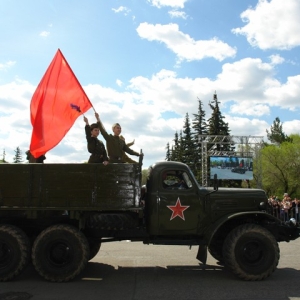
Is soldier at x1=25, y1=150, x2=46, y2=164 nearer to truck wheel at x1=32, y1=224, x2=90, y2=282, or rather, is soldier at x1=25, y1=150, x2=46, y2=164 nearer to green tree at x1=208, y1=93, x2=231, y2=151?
truck wheel at x1=32, y1=224, x2=90, y2=282

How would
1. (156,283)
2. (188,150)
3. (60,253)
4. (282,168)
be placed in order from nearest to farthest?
1. (156,283)
2. (60,253)
3. (282,168)
4. (188,150)

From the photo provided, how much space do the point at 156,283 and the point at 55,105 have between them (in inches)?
166

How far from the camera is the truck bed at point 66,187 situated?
7090mm

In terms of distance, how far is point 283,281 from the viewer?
7.06m

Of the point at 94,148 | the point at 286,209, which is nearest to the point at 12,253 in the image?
the point at 94,148

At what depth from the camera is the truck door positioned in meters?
7.40

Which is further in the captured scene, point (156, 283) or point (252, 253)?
point (252, 253)

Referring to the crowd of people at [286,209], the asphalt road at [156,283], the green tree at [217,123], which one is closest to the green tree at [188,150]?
the green tree at [217,123]

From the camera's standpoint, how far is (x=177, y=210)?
292 inches

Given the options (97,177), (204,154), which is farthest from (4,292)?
(204,154)

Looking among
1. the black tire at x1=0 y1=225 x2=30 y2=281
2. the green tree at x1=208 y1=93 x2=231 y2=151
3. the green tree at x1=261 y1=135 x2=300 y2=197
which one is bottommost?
the black tire at x1=0 y1=225 x2=30 y2=281

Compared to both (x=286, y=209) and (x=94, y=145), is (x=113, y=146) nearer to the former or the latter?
(x=94, y=145)

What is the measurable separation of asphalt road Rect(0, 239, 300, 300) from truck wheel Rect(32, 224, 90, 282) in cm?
20

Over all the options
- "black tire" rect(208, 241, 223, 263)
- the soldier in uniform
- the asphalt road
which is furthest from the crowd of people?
the soldier in uniform
